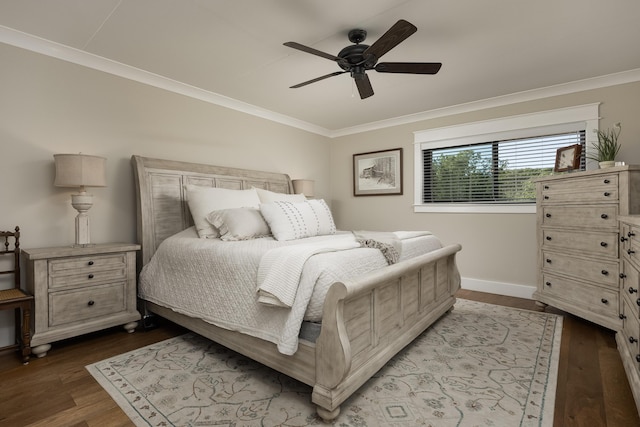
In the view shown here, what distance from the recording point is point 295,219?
2.67 metres

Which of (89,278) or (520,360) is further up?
(89,278)

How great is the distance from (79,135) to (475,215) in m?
4.22

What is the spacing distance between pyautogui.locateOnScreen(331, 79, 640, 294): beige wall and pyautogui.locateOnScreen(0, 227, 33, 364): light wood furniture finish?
153 inches

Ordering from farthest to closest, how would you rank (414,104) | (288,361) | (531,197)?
(414,104)
(531,197)
(288,361)

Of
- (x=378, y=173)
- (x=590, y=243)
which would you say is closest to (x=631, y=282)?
(x=590, y=243)

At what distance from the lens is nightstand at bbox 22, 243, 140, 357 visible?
225 cm

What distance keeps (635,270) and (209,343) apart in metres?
2.75

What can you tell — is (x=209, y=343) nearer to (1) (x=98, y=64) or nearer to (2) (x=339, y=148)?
(1) (x=98, y=64)

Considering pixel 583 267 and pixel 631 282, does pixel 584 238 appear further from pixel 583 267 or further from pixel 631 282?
pixel 631 282

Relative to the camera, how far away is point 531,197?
375 cm

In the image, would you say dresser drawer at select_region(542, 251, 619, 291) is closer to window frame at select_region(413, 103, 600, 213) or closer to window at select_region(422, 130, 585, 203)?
window frame at select_region(413, 103, 600, 213)

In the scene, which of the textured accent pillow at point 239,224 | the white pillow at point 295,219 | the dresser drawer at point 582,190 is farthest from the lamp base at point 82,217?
the dresser drawer at point 582,190

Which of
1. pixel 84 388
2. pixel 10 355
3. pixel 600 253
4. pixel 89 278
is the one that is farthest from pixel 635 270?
pixel 10 355

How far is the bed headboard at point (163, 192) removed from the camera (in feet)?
9.66
